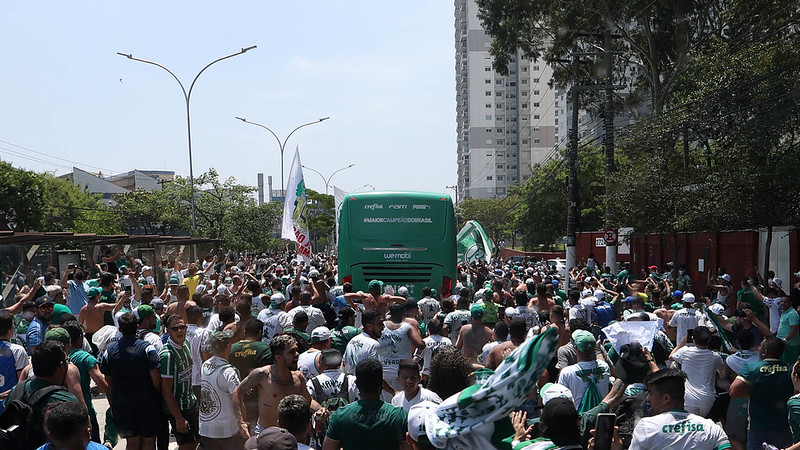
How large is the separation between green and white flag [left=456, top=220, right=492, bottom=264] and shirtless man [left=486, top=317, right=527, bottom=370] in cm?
1619

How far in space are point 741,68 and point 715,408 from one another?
1559 centimetres

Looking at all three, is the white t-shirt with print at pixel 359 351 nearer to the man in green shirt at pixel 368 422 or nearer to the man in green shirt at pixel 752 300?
the man in green shirt at pixel 368 422

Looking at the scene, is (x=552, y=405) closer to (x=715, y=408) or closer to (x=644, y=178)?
(x=715, y=408)

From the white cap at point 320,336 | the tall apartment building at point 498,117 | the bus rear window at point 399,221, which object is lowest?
the white cap at point 320,336

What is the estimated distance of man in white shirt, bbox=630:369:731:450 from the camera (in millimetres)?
4480

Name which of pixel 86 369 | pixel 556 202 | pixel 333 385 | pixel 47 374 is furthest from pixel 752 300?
pixel 556 202

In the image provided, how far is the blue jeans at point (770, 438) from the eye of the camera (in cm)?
657

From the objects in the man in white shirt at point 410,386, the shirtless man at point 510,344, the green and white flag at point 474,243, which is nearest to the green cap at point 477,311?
the shirtless man at point 510,344

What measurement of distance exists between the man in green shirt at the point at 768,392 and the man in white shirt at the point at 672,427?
2.29 m

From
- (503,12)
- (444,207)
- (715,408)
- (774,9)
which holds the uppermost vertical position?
(503,12)

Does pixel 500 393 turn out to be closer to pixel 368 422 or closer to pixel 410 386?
pixel 368 422

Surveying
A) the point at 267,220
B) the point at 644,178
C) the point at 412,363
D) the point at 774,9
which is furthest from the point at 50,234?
the point at 267,220

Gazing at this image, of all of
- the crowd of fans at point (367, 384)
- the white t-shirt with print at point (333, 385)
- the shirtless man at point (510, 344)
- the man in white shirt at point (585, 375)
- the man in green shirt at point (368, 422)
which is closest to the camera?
the crowd of fans at point (367, 384)

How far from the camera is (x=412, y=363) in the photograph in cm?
528
